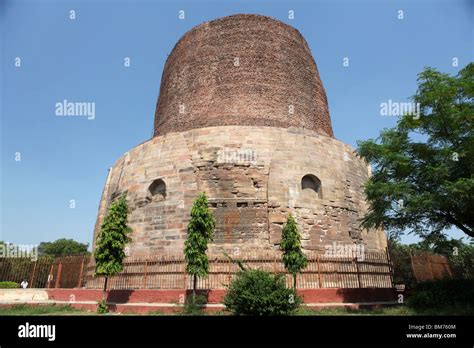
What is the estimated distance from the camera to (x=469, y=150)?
9.34 metres

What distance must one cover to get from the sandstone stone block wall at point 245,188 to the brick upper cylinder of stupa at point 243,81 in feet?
5.79

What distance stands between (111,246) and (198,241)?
121 inches

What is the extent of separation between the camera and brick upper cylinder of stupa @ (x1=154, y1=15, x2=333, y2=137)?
55.8 feet

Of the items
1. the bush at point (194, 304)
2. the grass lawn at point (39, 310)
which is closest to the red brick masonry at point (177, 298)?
the bush at point (194, 304)

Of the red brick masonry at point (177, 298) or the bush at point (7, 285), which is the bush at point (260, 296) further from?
the bush at point (7, 285)

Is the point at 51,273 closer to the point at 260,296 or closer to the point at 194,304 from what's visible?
the point at 194,304

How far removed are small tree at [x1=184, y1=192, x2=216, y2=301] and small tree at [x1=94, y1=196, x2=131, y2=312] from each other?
95.9 inches

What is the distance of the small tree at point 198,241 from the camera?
10922 millimetres

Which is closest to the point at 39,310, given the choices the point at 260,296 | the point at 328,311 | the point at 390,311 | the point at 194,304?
the point at 194,304

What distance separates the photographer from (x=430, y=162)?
10.3m

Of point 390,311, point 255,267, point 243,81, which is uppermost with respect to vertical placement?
point 243,81

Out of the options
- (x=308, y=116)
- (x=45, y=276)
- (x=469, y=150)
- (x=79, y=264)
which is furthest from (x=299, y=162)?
(x=45, y=276)
